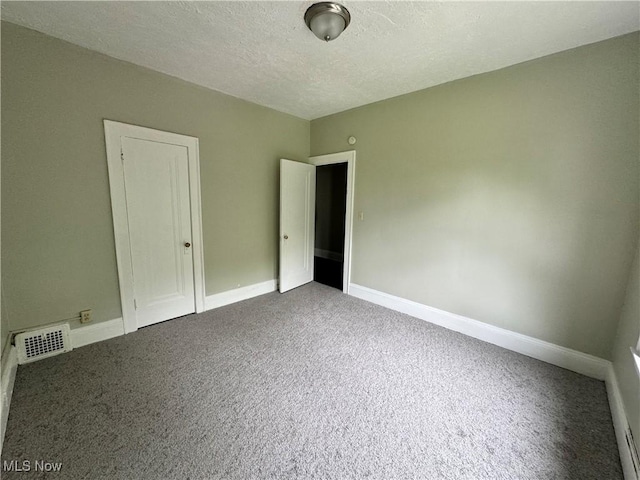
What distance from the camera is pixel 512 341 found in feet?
7.61

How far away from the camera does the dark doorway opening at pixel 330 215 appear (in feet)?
17.5

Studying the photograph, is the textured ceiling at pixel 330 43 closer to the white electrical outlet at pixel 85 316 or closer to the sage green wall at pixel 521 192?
the sage green wall at pixel 521 192

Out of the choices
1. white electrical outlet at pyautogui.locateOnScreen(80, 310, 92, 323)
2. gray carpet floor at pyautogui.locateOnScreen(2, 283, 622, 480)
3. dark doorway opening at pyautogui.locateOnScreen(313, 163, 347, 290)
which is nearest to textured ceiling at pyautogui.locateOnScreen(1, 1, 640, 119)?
white electrical outlet at pyautogui.locateOnScreen(80, 310, 92, 323)

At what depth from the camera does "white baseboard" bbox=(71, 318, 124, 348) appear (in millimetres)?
2207

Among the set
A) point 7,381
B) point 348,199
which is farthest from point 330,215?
point 7,381

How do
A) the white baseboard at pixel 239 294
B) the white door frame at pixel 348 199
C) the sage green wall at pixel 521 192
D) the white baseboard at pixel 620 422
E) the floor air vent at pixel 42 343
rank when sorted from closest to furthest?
the white baseboard at pixel 620 422 < the sage green wall at pixel 521 192 < the floor air vent at pixel 42 343 < the white baseboard at pixel 239 294 < the white door frame at pixel 348 199

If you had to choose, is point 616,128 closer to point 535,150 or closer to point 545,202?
point 535,150

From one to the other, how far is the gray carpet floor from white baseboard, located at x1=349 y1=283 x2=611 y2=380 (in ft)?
0.30

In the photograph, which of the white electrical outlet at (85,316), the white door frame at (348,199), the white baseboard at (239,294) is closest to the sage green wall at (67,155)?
the white electrical outlet at (85,316)

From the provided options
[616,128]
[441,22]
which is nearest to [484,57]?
[441,22]

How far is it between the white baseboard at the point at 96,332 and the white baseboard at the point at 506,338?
112 inches

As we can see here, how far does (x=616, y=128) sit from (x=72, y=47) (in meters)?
4.21

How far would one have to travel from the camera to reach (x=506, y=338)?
235cm

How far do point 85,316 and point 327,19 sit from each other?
3.09 m
